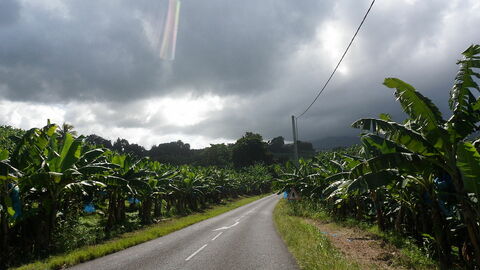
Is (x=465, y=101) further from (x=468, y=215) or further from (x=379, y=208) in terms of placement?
(x=379, y=208)

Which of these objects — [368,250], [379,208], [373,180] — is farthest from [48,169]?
[379,208]

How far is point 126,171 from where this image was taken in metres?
19.9

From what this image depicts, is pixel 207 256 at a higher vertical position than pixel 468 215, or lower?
lower

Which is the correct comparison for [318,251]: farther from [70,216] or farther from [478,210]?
[70,216]

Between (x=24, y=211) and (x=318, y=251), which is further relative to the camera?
(x=24, y=211)

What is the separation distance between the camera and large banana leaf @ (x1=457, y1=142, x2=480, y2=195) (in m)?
6.73

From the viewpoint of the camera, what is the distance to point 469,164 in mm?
6840

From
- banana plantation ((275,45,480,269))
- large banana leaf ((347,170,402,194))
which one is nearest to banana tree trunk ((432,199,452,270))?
banana plantation ((275,45,480,269))

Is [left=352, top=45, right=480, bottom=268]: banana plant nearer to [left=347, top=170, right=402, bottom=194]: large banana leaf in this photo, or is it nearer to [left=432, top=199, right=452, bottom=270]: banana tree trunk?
[left=347, top=170, right=402, bottom=194]: large banana leaf

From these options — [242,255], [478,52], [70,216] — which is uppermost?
[478,52]

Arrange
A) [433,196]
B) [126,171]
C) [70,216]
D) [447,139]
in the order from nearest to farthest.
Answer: [447,139] < [433,196] < [70,216] < [126,171]

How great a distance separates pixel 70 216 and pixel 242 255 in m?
11.3

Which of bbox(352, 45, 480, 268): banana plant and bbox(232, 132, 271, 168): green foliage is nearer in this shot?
bbox(352, 45, 480, 268): banana plant

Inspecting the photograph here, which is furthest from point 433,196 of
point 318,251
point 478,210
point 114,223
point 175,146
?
point 175,146
